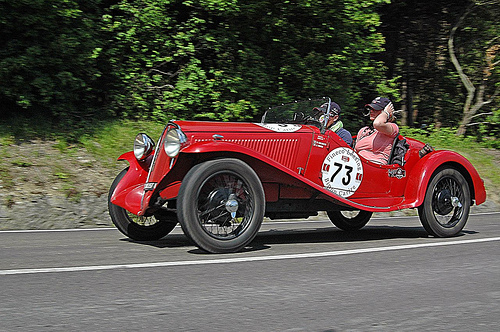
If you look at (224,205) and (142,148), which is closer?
(224,205)

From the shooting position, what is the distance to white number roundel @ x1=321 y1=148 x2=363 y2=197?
256 inches

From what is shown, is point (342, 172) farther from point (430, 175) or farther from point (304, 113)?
point (430, 175)

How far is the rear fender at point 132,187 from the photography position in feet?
20.0

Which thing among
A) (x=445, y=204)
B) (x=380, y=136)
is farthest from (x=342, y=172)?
(x=445, y=204)

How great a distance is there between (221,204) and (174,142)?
73cm

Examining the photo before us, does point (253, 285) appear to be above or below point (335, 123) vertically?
below

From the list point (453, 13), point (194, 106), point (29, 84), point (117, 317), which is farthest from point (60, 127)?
point (453, 13)

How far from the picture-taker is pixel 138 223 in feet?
22.5

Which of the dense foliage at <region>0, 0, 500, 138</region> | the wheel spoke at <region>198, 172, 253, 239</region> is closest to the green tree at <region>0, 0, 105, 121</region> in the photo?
the dense foliage at <region>0, 0, 500, 138</region>

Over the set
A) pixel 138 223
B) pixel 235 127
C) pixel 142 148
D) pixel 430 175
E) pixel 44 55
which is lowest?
pixel 138 223

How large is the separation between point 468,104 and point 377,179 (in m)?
11.9

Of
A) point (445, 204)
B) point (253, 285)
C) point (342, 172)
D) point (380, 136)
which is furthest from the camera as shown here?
point (380, 136)

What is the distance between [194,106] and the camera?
1352cm

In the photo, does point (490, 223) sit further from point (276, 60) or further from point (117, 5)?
point (117, 5)
